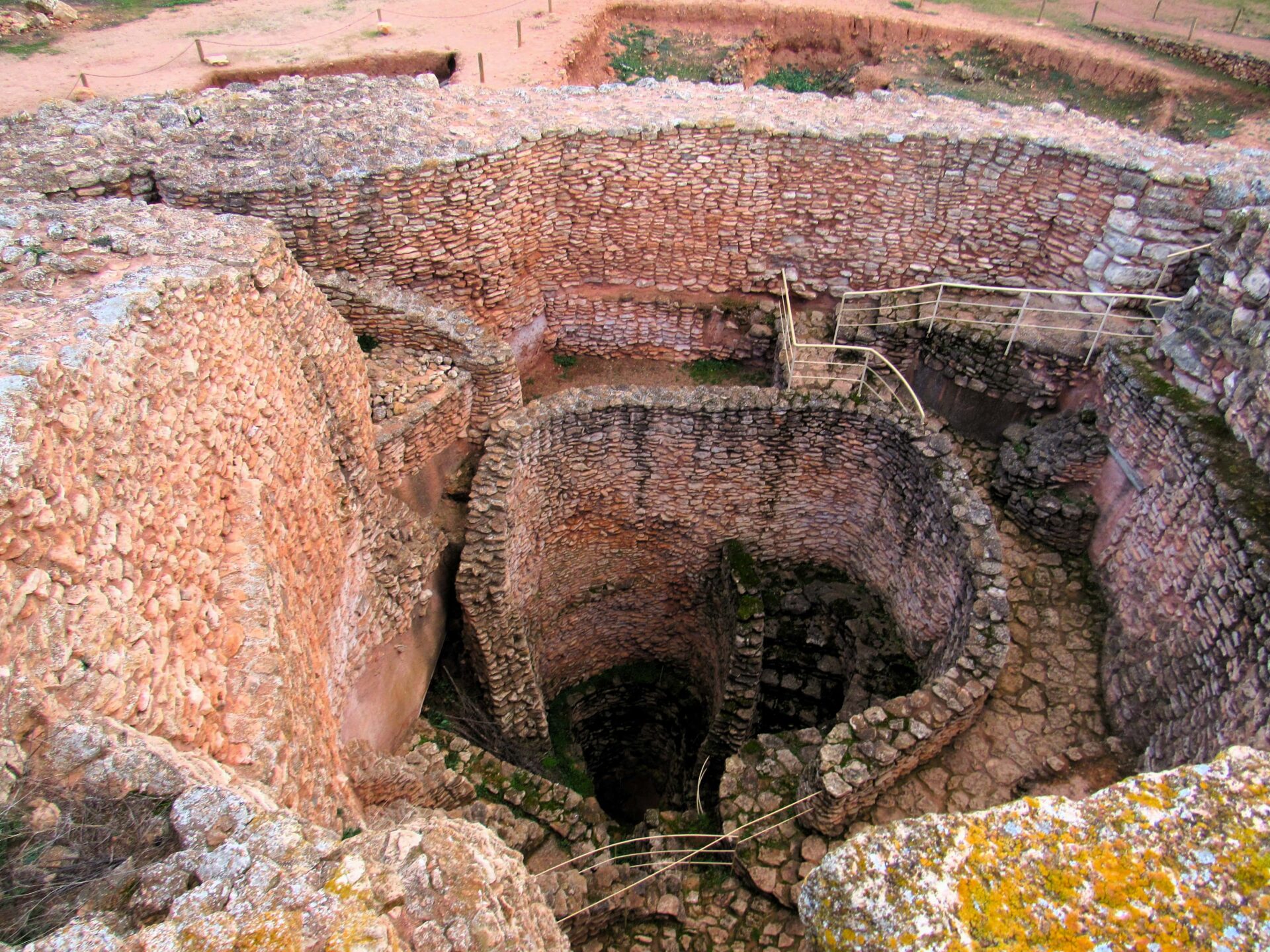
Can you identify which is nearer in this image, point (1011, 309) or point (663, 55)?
point (1011, 309)

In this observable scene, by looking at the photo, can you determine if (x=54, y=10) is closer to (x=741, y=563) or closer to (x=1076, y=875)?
(x=741, y=563)

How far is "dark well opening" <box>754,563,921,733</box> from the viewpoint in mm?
9141

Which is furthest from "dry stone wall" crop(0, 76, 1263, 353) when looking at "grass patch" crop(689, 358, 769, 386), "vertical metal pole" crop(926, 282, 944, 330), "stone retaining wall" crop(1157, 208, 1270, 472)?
"stone retaining wall" crop(1157, 208, 1270, 472)

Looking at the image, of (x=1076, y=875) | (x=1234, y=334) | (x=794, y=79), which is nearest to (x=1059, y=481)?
(x=1234, y=334)

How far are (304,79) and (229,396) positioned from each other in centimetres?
772

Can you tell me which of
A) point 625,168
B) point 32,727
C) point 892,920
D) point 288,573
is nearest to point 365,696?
point 288,573

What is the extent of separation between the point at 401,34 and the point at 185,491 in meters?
16.3

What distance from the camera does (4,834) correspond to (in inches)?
95.9

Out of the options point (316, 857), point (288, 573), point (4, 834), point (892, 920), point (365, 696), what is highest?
point (4, 834)

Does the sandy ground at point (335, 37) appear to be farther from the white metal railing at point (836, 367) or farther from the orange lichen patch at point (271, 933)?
the orange lichen patch at point (271, 933)

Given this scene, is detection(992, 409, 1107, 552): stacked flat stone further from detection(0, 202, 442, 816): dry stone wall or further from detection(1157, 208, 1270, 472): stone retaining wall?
detection(0, 202, 442, 816): dry stone wall

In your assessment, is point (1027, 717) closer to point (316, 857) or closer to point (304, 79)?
point (316, 857)

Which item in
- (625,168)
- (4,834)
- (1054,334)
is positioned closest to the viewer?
(4,834)

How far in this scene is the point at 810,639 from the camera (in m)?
9.39
